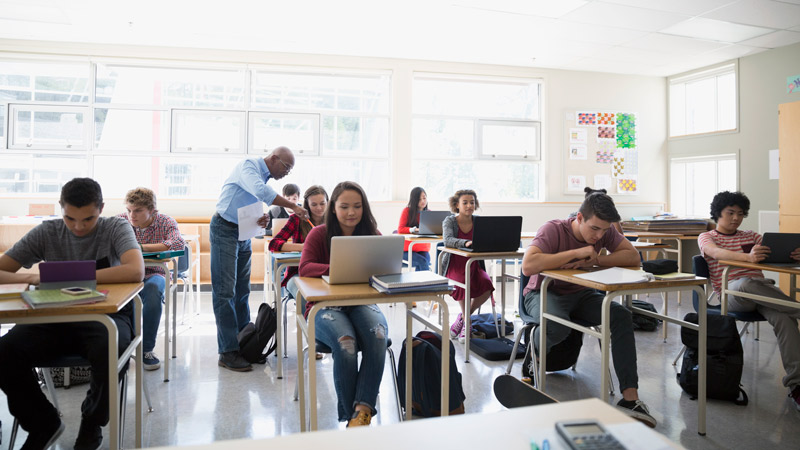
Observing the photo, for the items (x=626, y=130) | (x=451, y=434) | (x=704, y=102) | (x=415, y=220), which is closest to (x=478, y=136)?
(x=415, y=220)

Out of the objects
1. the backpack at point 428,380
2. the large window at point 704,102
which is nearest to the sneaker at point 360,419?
the backpack at point 428,380

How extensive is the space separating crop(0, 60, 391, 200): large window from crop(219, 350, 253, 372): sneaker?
3.55 m

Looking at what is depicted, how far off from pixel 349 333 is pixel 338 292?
0.27 m

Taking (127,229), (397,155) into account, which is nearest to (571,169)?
(397,155)

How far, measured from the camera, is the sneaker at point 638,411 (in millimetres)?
2234

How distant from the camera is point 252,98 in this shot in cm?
630

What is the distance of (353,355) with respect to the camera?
205 centimetres

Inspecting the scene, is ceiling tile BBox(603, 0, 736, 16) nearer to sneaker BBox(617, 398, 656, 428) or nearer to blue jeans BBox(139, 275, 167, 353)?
sneaker BBox(617, 398, 656, 428)

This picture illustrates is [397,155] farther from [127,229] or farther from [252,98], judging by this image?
[127,229]

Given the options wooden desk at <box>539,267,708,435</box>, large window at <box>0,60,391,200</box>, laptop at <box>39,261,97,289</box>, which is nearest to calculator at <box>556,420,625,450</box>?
wooden desk at <box>539,267,708,435</box>

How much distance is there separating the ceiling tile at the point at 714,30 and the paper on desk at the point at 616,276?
4.04 metres

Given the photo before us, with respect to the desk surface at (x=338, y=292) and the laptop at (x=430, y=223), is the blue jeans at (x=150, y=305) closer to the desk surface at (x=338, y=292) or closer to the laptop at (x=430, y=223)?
the desk surface at (x=338, y=292)

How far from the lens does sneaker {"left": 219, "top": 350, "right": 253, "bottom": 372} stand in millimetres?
3146

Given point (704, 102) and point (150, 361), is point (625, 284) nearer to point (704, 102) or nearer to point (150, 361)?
point (150, 361)
